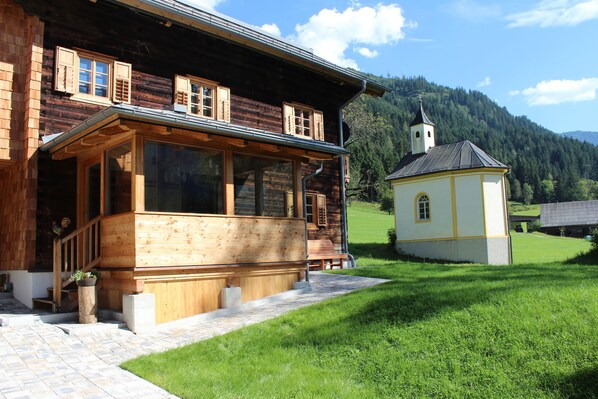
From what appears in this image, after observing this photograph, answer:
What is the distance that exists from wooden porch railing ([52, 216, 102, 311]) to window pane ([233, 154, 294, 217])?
2.69 meters

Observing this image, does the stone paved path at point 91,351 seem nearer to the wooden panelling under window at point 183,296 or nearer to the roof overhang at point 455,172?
the wooden panelling under window at point 183,296

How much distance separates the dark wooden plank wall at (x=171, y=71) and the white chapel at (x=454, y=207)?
35.1ft

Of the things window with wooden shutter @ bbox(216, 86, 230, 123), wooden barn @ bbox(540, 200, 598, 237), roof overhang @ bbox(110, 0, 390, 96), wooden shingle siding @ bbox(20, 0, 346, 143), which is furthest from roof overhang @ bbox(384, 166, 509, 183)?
wooden barn @ bbox(540, 200, 598, 237)

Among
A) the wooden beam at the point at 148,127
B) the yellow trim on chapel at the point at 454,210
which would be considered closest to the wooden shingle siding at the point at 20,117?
the wooden beam at the point at 148,127

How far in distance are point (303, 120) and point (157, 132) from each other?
788 centimetres

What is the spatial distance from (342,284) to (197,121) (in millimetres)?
4973

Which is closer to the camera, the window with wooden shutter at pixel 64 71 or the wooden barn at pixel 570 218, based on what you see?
the window with wooden shutter at pixel 64 71

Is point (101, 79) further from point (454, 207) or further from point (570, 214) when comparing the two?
point (570, 214)

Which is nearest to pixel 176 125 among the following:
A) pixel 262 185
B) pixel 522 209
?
pixel 262 185

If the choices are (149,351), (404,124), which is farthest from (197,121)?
(404,124)

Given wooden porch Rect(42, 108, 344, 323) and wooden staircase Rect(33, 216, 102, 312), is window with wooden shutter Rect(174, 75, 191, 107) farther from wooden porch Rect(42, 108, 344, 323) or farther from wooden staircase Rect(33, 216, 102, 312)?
wooden staircase Rect(33, 216, 102, 312)

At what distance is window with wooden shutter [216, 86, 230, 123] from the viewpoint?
13.3 metres

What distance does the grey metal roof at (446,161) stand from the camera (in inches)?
1004

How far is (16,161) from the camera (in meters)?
10.1
